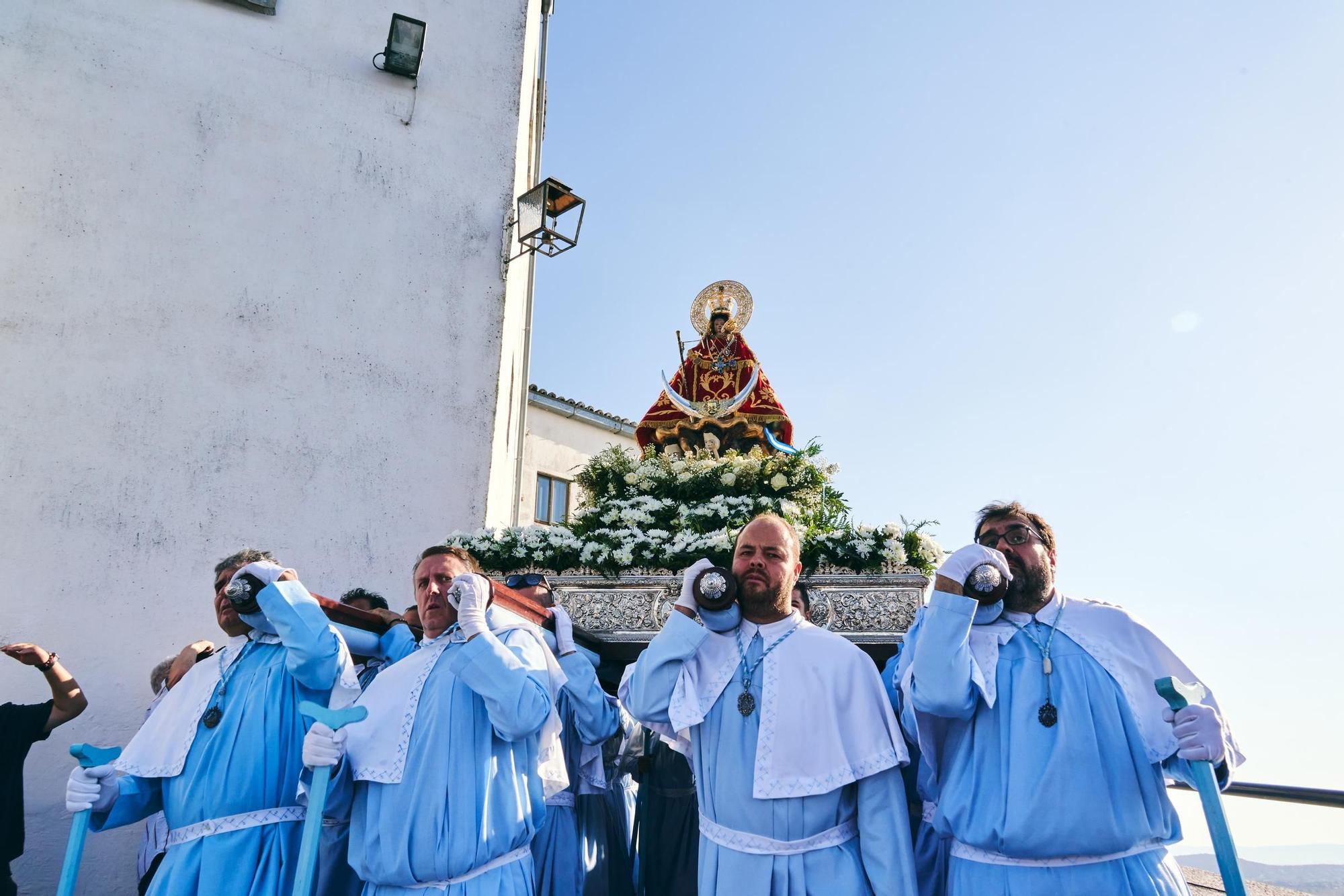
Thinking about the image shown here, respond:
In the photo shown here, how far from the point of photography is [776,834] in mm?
2930

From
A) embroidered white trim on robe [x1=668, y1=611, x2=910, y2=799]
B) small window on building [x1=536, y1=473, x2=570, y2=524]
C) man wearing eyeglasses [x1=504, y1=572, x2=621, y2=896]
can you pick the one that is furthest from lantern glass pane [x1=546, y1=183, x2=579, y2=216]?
small window on building [x1=536, y1=473, x2=570, y2=524]

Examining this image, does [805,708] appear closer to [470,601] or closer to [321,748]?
[470,601]

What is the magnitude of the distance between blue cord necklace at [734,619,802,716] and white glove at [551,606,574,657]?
0.91 m

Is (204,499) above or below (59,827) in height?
above

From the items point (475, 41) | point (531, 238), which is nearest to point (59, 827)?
point (531, 238)

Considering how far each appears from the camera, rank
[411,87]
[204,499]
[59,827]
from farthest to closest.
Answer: [411,87] < [204,499] < [59,827]

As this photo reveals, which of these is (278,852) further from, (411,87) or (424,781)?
(411,87)

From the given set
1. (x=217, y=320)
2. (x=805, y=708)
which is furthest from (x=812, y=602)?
(x=217, y=320)

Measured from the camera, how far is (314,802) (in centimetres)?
315

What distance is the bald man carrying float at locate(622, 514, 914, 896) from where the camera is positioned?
114 inches

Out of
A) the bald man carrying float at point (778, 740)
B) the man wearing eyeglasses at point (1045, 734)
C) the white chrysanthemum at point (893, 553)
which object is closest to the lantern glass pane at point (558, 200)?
the white chrysanthemum at point (893, 553)

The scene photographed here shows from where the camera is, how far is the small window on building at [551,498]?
15.4m

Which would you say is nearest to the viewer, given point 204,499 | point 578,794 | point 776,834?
point 776,834

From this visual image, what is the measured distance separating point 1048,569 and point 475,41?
7790 millimetres
